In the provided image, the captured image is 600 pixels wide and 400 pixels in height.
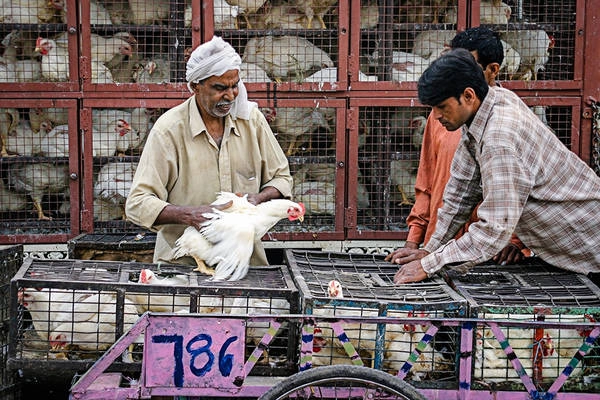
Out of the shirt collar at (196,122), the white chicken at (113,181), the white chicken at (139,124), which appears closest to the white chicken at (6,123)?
the white chicken at (113,181)

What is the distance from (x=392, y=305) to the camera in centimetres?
332

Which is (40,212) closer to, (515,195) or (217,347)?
(217,347)

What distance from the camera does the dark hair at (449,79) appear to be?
3584mm

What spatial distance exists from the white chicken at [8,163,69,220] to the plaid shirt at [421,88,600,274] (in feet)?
→ 8.90

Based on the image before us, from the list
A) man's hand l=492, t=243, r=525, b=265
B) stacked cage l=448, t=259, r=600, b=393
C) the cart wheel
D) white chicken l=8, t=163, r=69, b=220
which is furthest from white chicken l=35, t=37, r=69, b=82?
the cart wheel

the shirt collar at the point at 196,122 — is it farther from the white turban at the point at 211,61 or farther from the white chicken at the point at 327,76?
the white chicken at the point at 327,76

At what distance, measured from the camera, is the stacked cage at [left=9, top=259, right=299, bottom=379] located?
3.42 m

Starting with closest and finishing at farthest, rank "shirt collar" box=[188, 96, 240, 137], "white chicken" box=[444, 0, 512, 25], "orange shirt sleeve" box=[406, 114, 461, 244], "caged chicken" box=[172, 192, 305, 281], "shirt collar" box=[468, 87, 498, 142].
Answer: "shirt collar" box=[468, 87, 498, 142] → "caged chicken" box=[172, 192, 305, 281] → "shirt collar" box=[188, 96, 240, 137] → "orange shirt sleeve" box=[406, 114, 461, 244] → "white chicken" box=[444, 0, 512, 25]

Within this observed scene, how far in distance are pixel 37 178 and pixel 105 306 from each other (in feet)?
7.26

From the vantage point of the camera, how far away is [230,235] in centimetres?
398

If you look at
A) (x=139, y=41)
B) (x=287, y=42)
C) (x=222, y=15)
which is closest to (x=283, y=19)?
(x=287, y=42)

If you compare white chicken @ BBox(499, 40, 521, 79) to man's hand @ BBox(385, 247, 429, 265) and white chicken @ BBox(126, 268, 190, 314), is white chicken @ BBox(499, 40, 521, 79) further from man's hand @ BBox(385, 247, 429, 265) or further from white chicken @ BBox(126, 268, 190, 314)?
white chicken @ BBox(126, 268, 190, 314)

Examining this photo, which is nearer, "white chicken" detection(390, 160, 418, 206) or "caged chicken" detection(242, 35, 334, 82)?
"caged chicken" detection(242, 35, 334, 82)

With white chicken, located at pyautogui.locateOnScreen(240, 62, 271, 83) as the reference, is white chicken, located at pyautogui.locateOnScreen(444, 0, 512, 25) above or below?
above
